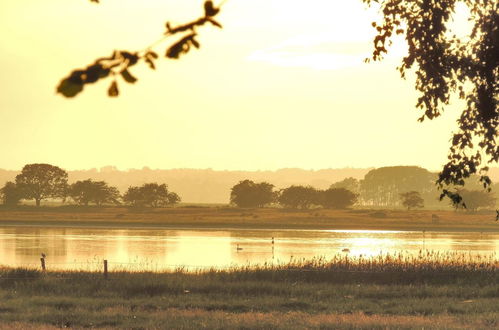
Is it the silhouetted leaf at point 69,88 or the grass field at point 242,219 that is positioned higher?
the silhouetted leaf at point 69,88

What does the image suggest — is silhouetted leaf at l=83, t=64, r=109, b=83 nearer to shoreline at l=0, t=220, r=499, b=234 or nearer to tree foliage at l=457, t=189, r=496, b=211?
shoreline at l=0, t=220, r=499, b=234

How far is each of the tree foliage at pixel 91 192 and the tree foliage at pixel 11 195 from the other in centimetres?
1142

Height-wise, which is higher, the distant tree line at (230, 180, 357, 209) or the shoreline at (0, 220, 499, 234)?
the distant tree line at (230, 180, 357, 209)

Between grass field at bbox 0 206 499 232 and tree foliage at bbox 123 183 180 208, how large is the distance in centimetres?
367

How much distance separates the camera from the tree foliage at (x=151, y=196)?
624 feet

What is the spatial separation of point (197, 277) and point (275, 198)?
540ft

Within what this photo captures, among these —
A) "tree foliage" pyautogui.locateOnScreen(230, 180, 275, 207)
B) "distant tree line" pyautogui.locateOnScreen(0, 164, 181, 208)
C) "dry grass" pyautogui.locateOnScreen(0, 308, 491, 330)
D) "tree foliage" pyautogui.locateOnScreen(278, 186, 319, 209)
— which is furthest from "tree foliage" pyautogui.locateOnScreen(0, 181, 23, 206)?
"dry grass" pyautogui.locateOnScreen(0, 308, 491, 330)

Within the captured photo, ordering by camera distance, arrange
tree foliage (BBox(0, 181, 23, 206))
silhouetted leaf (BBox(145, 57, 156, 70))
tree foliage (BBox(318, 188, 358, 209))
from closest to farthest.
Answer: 1. silhouetted leaf (BBox(145, 57, 156, 70))
2. tree foliage (BBox(0, 181, 23, 206))
3. tree foliage (BBox(318, 188, 358, 209))

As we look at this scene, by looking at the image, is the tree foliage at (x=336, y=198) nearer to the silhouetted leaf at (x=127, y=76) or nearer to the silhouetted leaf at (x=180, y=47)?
the silhouetted leaf at (x=180, y=47)

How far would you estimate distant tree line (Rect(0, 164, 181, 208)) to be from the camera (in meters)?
186

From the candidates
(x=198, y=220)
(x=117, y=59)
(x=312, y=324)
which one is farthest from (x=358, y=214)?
(x=117, y=59)

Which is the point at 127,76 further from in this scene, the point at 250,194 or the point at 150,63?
the point at 250,194

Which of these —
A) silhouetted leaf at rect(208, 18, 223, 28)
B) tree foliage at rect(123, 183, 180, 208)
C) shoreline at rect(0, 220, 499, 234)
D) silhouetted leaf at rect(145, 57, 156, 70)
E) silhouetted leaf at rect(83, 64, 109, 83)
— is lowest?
shoreline at rect(0, 220, 499, 234)

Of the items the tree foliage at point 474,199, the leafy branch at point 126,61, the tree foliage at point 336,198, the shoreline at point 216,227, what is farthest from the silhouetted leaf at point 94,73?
the tree foliage at point 336,198
